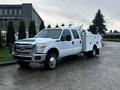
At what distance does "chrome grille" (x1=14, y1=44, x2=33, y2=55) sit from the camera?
10.6 metres

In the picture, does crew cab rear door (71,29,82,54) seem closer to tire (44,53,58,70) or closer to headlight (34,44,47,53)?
tire (44,53,58,70)

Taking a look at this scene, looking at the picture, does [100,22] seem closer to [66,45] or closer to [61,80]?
[66,45]

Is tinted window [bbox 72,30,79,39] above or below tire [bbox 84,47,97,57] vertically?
above

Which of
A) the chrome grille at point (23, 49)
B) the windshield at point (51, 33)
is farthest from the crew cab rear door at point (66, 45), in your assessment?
the chrome grille at point (23, 49)

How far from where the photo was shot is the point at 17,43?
11117 millimetres

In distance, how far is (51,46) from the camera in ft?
36.3

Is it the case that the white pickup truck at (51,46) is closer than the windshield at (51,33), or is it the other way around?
the white pickup truck at (51,46)

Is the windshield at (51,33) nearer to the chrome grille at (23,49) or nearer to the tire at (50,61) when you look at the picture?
the tire at (50,61)

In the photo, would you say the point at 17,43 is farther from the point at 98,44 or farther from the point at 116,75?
the point at 98,44

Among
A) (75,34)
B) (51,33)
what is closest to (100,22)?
(75,34)

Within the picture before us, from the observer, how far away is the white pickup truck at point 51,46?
10.6 metres

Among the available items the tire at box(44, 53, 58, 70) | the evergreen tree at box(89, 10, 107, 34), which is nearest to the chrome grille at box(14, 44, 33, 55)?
the tire at box(44, 53, 58, 70)

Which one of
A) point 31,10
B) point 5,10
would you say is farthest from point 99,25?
point 5,10

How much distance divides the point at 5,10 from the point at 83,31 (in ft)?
213
